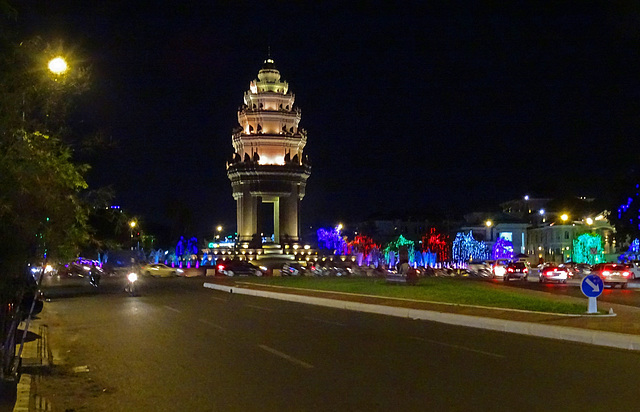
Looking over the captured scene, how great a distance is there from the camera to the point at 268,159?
3556 inches

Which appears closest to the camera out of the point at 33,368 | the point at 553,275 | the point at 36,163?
the point at 36,163

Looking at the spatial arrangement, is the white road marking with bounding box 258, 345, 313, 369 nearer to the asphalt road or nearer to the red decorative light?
the asphalt road

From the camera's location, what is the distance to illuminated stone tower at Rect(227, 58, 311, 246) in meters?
88.9

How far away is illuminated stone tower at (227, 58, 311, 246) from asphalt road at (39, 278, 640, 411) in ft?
224

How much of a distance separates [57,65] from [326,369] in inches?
253

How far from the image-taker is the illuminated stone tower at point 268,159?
88938 mm

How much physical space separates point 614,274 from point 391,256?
275ft

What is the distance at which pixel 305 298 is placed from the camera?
31.4 meters

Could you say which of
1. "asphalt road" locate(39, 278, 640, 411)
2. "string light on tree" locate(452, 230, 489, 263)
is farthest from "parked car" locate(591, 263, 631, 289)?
"string light on tree" locate(452, 230, 489, 263)

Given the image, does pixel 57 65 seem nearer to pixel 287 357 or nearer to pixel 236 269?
pixel 287 357

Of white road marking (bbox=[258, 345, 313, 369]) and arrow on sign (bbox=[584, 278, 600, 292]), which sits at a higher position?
arrow on sign (bbox=[584, 278, 600, 292])

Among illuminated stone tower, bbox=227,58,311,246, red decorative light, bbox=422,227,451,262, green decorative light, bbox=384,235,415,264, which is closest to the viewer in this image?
illuminated stone tower, bbox=227,58,311,246

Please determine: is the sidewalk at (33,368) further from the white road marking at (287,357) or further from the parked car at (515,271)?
the parked car at (515,271)

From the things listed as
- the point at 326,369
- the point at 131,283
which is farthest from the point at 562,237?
the point at 326,369
